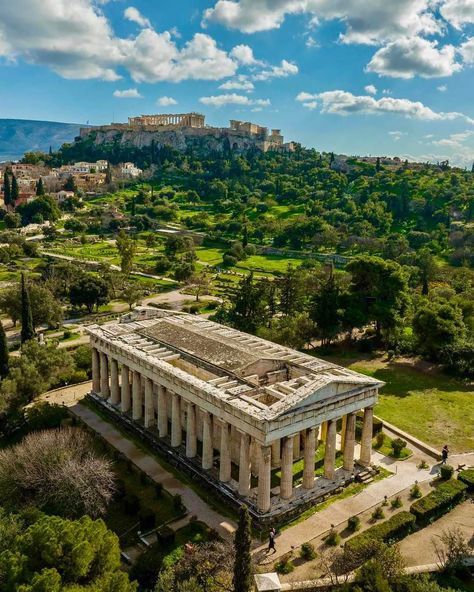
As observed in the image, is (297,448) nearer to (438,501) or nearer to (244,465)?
(244,465)

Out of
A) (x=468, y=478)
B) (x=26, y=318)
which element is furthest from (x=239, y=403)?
(x=26, y=318)

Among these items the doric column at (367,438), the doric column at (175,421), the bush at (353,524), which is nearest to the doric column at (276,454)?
the doric column at (367,438)

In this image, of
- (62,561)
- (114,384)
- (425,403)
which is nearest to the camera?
(62,561)

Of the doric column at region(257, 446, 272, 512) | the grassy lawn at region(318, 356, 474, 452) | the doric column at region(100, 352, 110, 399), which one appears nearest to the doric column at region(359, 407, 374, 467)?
the grassy lawn at region(318, 356, 474, 452)

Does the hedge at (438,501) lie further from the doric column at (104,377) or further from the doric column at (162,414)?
the doric column at (104,377)

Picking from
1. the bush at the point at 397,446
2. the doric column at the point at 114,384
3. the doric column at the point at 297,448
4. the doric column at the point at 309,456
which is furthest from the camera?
the doric column at the point at 114,384

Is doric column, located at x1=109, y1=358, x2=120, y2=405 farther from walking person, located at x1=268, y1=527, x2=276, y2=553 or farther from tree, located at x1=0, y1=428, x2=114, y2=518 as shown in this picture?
walking person, located at x1=268, y1=527, x2=276, y2=553
